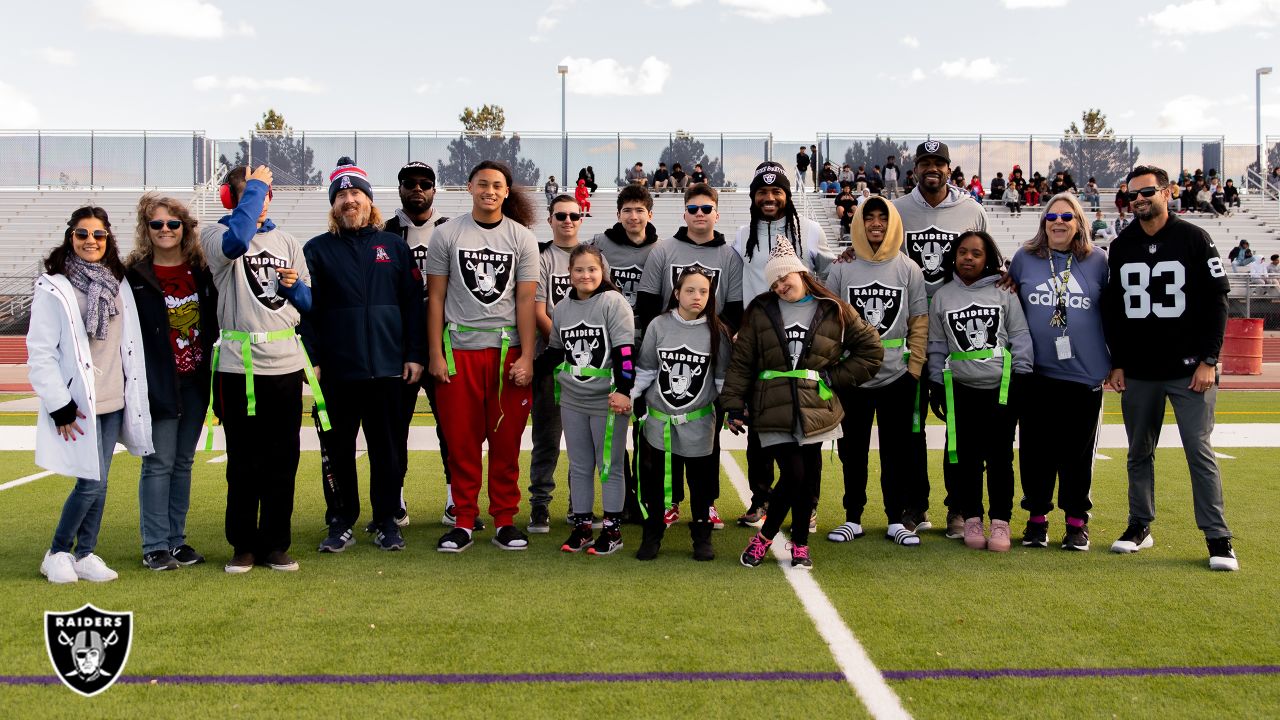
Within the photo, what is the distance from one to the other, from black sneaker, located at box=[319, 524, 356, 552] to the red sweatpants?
63cm

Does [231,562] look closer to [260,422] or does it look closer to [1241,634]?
[260,422]

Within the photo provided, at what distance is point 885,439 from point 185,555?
3850 millimetres

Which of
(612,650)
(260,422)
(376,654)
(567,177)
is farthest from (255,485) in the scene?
(567,177)

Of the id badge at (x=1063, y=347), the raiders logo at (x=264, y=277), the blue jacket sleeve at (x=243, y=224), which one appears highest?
the blue jacket sleeve at (x=243, y=224)

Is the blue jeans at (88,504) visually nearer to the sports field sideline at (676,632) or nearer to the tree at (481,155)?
the sports field sideline at (676,632)

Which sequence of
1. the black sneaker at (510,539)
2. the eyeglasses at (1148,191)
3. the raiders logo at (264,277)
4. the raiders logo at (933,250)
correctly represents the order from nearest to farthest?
the raiders logo at (264,277) → the eyeglasses at (1148,191) → the black sneaker at (510,539) → the raiders logo at (933,250)

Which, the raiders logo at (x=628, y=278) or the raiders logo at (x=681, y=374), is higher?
the raiders logo at (x=628, y=278)

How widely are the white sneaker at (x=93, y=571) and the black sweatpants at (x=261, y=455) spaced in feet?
1.90

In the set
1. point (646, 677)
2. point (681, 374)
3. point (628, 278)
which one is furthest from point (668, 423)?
point (646, 677)

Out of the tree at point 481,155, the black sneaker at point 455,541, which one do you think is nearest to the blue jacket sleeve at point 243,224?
the black sneaker at point 455,541

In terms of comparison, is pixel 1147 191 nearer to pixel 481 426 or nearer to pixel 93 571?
pixel 481 426

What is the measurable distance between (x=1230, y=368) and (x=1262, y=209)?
17435 mm

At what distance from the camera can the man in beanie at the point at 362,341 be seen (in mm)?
5441

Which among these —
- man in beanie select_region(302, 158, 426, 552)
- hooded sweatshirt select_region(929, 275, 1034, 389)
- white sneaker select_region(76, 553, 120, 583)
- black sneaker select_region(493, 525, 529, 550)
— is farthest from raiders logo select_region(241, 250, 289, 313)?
hooded sweatshirt select_region(929, 275, 1034, 389)
